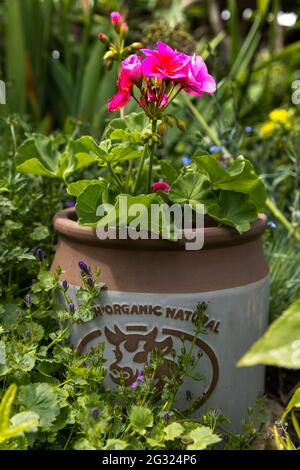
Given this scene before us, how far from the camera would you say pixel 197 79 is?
125 centimetres

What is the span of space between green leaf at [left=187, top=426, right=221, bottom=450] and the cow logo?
0.20 m

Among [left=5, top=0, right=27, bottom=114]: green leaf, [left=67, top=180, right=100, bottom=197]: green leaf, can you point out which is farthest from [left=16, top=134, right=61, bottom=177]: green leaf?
[left=5, top=0, right=27, bottom=114]: green leaf

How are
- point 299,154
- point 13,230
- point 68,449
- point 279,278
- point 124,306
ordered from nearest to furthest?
point 68,449, point 124,306, point 13,230, point 279,278, point 299,154

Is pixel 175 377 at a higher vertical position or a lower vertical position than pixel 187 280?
lower

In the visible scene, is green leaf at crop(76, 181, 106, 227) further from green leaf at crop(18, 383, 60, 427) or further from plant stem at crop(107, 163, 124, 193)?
green leaf at crop(18, 383, 60, 427)

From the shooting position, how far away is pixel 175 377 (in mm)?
1257

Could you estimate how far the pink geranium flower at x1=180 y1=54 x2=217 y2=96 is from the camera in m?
1.23

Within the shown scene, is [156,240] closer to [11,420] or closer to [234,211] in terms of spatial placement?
[234,211]

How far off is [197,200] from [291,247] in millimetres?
630

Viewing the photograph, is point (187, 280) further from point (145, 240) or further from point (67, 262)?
point (67, 262)

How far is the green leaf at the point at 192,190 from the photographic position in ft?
4.41

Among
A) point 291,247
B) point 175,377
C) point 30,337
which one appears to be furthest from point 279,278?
point 30,337
